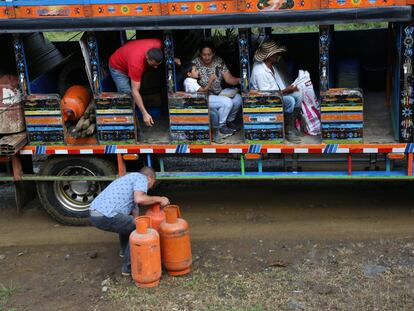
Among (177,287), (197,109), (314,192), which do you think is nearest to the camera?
(177,287)

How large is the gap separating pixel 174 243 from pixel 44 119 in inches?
101

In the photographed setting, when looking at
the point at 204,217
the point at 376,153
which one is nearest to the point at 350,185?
the point at 376,153

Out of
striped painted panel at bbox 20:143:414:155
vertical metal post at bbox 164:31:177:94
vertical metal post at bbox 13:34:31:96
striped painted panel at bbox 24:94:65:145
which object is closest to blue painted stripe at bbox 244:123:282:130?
striped painted panel at bbox 20:143:414:155

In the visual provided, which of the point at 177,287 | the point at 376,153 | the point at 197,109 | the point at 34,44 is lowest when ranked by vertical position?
the point at 177,287

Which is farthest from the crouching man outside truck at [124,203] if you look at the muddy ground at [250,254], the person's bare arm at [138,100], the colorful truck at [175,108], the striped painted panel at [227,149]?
the colorful truck at [175,108]

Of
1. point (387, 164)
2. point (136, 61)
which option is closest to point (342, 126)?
point (387, 164)

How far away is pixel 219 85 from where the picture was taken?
7707 millimetres

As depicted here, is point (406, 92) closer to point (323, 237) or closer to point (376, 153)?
point (376, 153)

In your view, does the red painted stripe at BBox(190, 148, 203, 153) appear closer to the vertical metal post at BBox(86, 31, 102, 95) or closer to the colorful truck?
the colorful truck

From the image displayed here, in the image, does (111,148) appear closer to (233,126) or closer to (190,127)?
(190,127)

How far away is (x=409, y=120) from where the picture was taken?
6777 millimetres

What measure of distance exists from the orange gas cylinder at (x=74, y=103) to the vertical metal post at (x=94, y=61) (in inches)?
12.2

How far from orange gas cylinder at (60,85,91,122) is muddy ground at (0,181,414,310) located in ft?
4.68

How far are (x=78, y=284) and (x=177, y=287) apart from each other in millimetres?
1026
